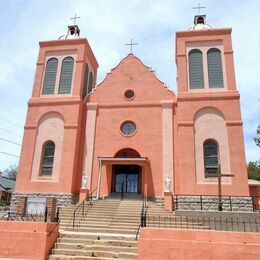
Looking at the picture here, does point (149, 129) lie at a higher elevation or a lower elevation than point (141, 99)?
lower

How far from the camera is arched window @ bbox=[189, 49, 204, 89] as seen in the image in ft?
66.3

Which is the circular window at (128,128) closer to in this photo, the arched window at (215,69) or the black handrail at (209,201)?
the black handrail at (209,201)

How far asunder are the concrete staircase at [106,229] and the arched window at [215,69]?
942 centimetres

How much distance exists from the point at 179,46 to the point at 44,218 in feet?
51.0

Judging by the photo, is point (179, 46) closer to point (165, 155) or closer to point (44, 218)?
point (165, 155)

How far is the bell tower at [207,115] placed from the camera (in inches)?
698

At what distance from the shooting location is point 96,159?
66.0 feet

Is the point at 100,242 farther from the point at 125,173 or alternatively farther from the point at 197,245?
the point at 125,173

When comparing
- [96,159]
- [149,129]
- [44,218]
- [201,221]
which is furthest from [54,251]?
[149,129]

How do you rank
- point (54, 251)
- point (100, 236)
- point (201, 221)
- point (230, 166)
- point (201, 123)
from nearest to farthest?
point (54, 251)
point (100, 236)
point (201, 221)
point (230, 166)
point (201, 123)

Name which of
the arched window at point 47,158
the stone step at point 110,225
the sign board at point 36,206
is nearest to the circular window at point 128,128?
the arched window at point 47,158

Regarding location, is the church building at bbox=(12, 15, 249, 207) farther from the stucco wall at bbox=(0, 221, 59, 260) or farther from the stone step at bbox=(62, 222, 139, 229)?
the stucco wall at bbox=(0, 221, 59, 260)

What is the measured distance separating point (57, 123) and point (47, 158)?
267 cm

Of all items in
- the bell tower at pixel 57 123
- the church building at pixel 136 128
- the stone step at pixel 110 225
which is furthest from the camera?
the bell tower at pixel 57 123
